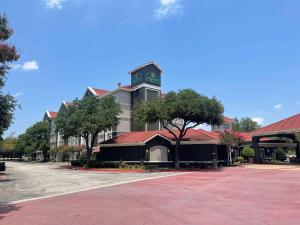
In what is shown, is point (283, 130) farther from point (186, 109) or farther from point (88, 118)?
point (88, 118)

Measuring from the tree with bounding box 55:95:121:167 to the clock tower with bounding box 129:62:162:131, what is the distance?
383 inches

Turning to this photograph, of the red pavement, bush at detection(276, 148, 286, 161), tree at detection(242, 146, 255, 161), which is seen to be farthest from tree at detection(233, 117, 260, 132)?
the red pavement

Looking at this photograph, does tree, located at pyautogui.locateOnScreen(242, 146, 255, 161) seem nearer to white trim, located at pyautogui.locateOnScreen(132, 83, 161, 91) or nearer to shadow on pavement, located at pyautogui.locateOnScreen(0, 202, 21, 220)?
white trim, located at pyautogui.locateOnScreen(132, 83, 161, 91)

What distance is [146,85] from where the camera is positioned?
188 ft

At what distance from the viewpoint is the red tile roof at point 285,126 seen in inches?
1599

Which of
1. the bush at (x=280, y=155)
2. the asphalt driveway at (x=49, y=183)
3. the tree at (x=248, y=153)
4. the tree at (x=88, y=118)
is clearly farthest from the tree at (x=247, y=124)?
the asphalt driveway at (x=49, y=183)

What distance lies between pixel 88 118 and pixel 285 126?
25943 mm

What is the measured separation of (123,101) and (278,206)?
47001mm

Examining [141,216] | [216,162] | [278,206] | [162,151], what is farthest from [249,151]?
[141,216]

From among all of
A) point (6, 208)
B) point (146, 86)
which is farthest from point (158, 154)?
point (6, 208)

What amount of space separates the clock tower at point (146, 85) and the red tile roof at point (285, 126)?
19.3m

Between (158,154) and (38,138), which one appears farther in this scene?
(38,138)

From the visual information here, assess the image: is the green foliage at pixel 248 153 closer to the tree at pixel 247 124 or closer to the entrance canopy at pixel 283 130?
the entrance canopy at pixel 283 130

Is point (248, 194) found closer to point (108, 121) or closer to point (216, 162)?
point (216, 162)
